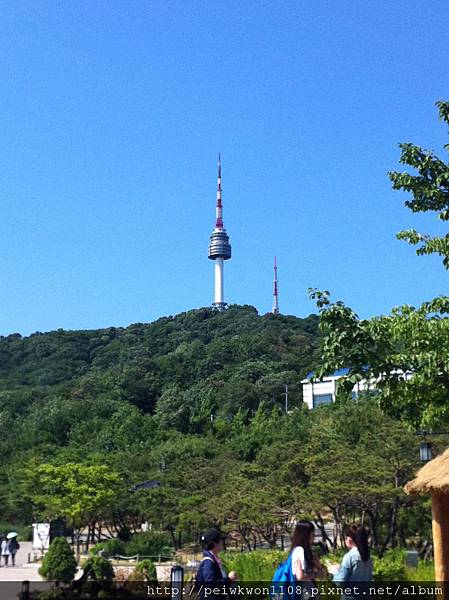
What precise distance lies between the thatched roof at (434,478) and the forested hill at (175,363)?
48.7 metres

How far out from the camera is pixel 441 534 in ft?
31.9

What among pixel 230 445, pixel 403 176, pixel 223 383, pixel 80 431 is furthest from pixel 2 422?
pixel 403 176

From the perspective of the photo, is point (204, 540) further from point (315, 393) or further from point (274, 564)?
point (315, 393)

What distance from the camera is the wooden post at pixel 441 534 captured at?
9.62 m

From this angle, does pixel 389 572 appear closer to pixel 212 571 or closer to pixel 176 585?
pixel 176 585

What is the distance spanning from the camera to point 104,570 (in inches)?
477

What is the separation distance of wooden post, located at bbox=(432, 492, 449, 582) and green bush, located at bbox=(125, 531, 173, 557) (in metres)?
20.0

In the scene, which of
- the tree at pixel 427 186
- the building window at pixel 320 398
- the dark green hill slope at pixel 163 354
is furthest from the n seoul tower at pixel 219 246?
the tree at pixel 427 186

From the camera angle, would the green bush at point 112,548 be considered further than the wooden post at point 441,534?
Yes

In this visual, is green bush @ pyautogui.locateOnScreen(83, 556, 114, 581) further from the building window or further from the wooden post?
the building window

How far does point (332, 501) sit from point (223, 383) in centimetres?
4614

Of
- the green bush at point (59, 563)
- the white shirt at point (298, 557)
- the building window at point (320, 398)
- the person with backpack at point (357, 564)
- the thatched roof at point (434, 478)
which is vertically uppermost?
the building window at point (320, 398)

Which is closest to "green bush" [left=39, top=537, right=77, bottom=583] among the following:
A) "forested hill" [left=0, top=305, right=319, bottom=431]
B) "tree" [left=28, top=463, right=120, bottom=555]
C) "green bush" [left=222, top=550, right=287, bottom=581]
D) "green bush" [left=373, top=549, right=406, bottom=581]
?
"green bush" [left=222, top=550, right=287, bottom=581]

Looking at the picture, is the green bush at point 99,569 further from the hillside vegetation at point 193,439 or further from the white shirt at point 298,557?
the hillside vegetation at point 193,439
